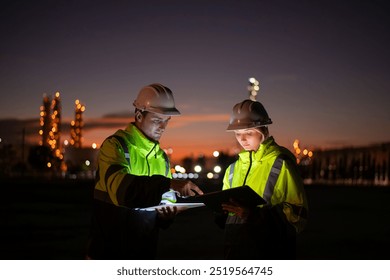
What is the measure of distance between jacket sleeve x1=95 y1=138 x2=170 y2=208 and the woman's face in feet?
3.11

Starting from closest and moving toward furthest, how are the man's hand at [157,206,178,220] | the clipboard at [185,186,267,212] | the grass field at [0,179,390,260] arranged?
the clipboard at [185,186,267,212], the man's hand at [157,206,178,220], the grass field at [0,179,390,260]

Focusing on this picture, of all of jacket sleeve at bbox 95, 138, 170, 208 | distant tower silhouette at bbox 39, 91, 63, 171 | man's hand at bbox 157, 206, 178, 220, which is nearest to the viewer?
jacket sleeve at bbox 95, 138, 170, 208

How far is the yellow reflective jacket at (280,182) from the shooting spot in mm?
5250

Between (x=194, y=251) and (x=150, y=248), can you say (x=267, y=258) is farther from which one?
(x=194, y=251)

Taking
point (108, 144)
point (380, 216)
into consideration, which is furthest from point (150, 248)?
point (380, 216)

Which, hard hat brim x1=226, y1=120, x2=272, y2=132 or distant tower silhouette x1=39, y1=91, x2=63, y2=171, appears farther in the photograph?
distant tower silhouette x1=39, y1=91, x2=63, y2=171

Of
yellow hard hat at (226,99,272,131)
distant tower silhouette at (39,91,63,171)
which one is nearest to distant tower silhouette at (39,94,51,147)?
distant tower silhouette at (39,91,63,171)

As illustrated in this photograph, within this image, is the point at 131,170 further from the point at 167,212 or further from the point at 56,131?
the point at 56,131

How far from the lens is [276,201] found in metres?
5.32

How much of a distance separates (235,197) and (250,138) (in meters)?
0.60

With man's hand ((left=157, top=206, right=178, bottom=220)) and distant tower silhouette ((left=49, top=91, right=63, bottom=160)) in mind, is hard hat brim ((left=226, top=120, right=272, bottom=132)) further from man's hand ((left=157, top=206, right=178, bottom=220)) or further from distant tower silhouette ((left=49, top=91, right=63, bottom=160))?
distant tower silhouette ((left=49, top=91, right=63, bottom=160))

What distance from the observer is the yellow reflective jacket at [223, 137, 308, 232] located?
17.2ft
